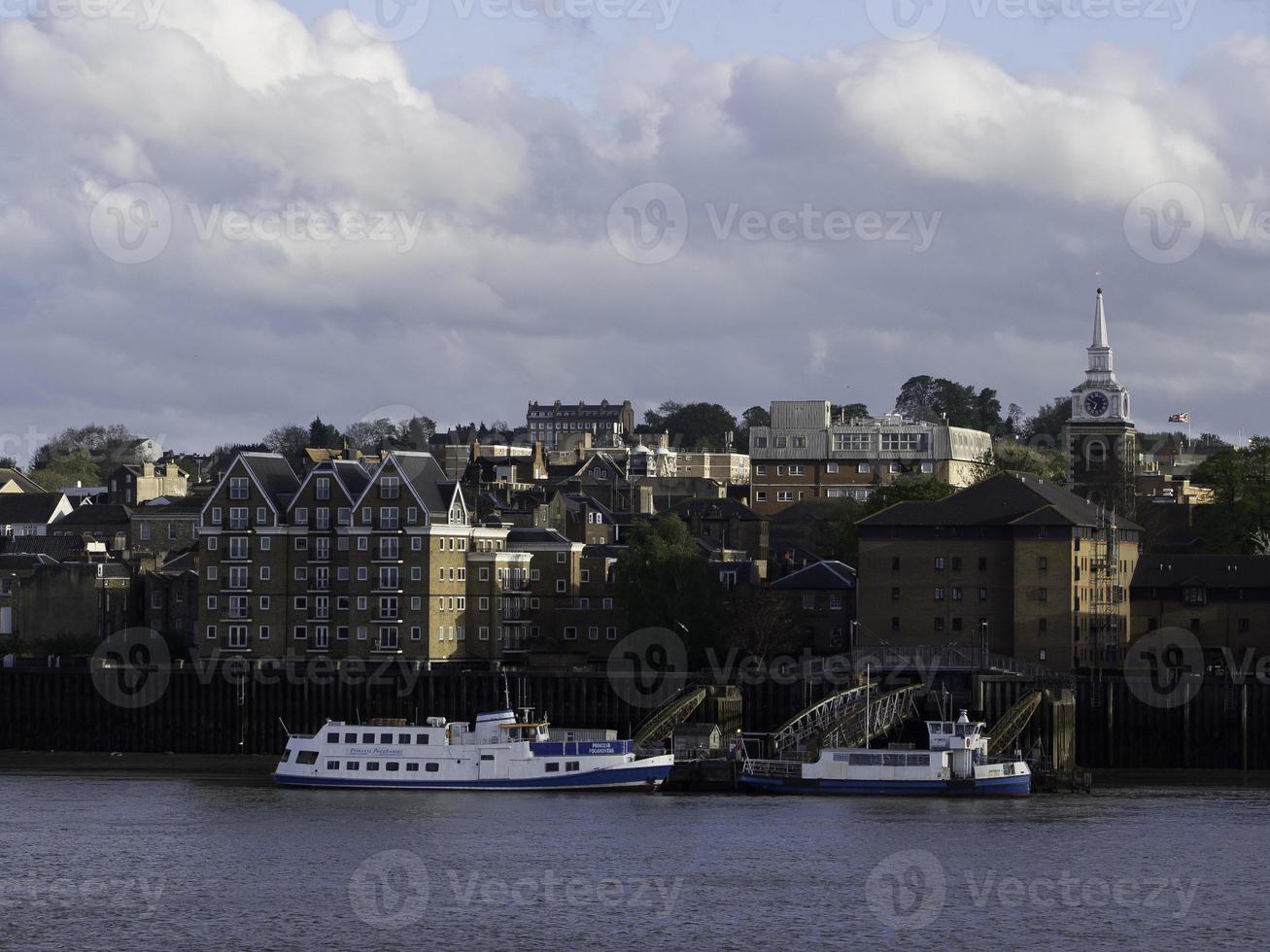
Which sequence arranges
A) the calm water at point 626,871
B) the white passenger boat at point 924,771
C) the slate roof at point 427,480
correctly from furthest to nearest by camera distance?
the slate roof at point 427,480, the white passenger boat at point 924,771, the calm water at point 626,871

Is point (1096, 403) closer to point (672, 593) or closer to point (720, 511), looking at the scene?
point (720, 511)

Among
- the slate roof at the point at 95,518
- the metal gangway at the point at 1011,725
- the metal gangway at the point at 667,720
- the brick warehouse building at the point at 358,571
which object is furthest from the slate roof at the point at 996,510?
the slate roof at the point at 95,518

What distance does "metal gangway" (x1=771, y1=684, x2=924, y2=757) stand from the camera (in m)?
104

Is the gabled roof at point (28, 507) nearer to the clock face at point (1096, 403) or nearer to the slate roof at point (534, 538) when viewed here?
the slate roof at point (534, 538)

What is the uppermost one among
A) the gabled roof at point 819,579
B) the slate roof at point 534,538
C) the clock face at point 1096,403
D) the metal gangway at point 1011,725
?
the clock face at point 1096,403

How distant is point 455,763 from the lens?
102 meters

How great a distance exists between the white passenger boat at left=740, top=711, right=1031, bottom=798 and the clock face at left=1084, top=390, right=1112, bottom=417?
7137 centimetres

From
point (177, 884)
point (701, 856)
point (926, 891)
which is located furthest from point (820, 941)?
point (177, 884)

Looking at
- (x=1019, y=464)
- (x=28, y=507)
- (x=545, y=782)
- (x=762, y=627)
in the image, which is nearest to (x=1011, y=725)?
(x=545, y=782)

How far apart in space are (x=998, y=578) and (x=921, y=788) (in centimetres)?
2602

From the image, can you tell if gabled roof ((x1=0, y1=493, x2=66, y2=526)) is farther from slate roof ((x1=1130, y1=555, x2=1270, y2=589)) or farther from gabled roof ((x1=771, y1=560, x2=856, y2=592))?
slate roof ((x1=1130, y1=555, x2=1270, y2=589))

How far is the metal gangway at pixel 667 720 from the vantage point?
349 feet

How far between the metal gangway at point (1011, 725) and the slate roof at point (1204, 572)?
73.8 ft

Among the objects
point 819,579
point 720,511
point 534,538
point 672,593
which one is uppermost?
point 720,511
